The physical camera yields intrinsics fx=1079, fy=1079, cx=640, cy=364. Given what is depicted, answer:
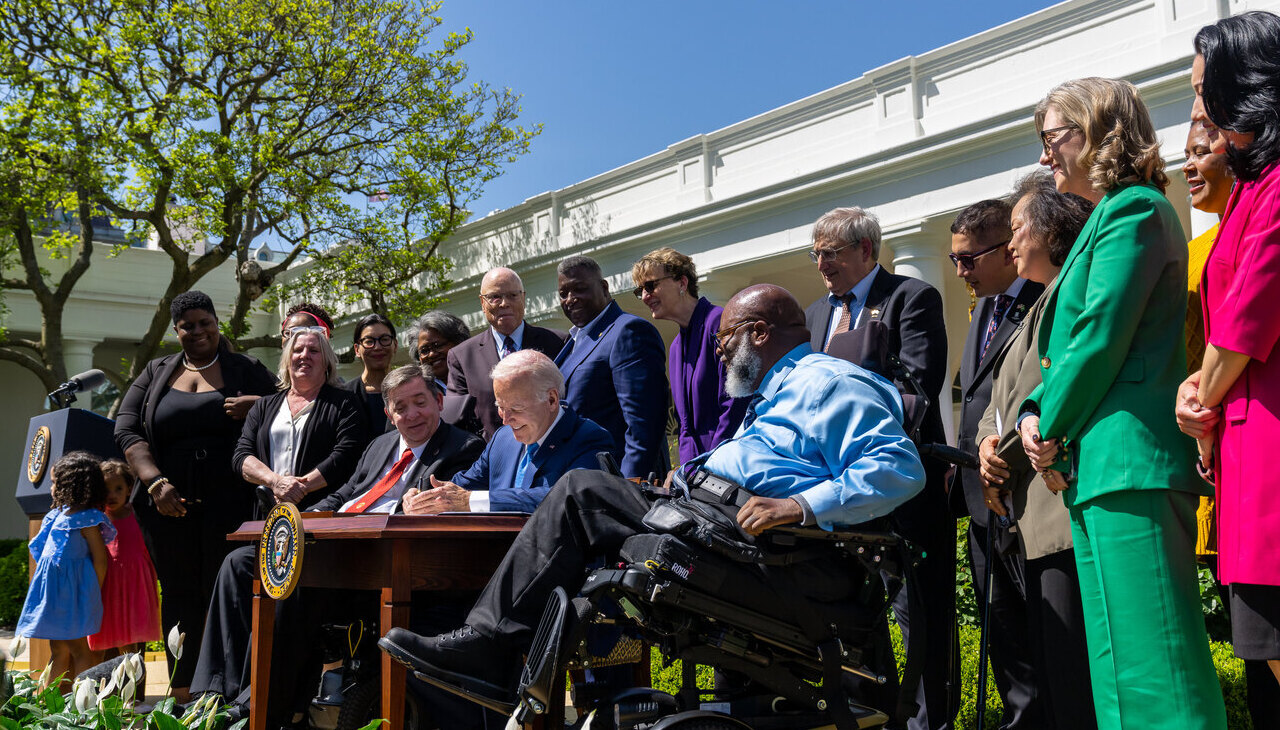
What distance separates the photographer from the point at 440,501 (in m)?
4.24

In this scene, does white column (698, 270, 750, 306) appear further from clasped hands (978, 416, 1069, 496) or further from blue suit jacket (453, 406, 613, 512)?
clasped hands (978, 416, 1069, 496)

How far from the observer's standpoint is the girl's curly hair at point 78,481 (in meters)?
6.51

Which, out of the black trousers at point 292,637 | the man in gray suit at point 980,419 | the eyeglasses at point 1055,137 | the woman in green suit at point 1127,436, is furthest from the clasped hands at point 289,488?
the eyeglasses at point 1055,137

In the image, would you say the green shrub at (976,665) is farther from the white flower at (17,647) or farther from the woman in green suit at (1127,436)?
the white flower at (17,647)

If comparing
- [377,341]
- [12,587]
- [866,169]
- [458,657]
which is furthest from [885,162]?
[12,587]

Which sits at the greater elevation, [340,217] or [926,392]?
[340,217]

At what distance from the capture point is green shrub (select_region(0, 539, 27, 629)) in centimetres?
1358

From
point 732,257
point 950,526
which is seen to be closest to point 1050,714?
point 950,526

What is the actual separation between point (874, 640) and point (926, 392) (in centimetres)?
128

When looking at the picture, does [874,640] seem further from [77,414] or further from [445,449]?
[77,414]

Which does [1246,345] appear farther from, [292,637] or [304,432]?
[304,432]

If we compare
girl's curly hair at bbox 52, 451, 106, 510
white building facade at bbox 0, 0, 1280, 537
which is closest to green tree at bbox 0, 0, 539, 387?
white building facade at bbox 0, 0, 1280, 537

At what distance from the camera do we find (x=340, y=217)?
1700 cm

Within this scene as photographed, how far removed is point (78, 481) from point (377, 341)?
199 centimetres
